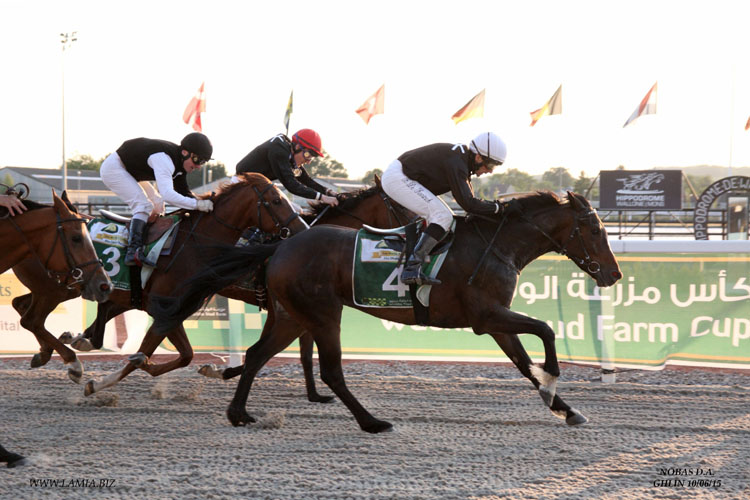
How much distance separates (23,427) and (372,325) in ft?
11.4

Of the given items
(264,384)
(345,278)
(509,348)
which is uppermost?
(345,278)

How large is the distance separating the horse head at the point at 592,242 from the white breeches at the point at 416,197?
861 millimetres

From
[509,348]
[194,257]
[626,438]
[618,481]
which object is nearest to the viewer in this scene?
[618,481]

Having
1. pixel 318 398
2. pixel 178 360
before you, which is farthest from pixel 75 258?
pixel 318 398

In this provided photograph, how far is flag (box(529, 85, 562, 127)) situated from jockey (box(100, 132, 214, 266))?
75.9 ft

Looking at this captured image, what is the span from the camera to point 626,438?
17.0ft

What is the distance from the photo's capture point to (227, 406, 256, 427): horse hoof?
552 centimetres

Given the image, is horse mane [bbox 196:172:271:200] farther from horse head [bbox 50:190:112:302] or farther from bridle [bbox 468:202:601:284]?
bridle [bbox 468:202:601:284]

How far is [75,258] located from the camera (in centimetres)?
580

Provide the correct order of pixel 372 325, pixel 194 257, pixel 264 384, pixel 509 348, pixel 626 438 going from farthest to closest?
1. pixel 372 325
2. pixel 264 384
3. pixel 194 257
4. pixel 509 348
5. pixel 626 438

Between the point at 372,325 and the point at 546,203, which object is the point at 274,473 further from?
the point at 372,325

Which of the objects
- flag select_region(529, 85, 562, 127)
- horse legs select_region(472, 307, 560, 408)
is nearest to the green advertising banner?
horse legs select_region(472, 307, 560, 408)

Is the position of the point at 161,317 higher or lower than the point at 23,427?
higher

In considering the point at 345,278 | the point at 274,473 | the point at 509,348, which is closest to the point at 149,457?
the point at 274,473
